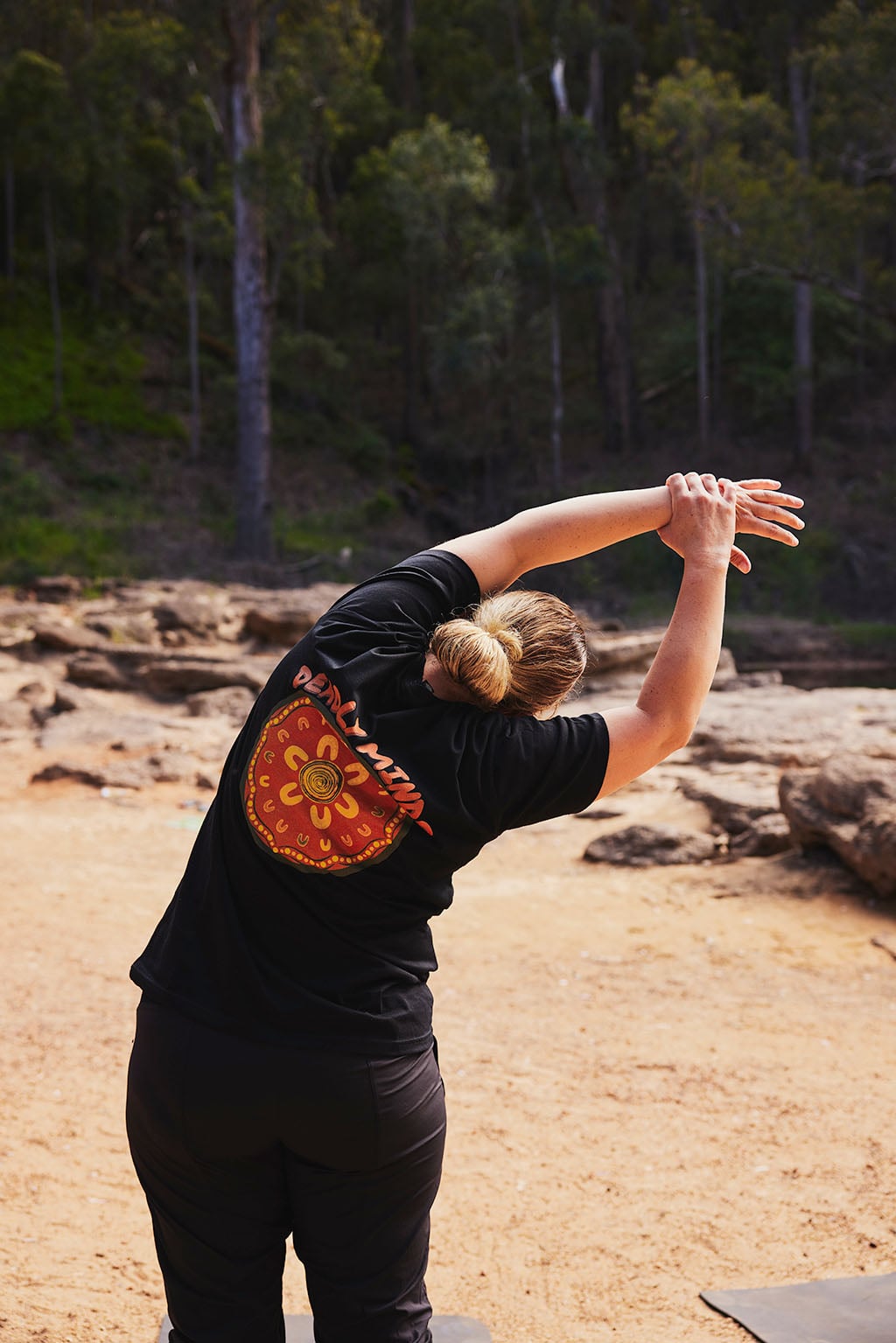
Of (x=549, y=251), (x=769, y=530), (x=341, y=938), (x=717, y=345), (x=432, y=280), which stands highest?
(x=549, y=251)

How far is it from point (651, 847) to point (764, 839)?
69 centimetres

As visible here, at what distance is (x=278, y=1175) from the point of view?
1769 mm

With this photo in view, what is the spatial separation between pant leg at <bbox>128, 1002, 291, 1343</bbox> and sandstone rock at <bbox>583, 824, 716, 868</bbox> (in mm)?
5986

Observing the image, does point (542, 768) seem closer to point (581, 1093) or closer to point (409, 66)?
point (581, 1093)

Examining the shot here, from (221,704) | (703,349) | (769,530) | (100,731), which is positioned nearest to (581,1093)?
(769,530)

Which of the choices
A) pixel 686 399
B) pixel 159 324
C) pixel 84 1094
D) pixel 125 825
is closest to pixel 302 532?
pixel 159 324

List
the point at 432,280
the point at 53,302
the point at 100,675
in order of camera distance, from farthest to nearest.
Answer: the point at 432,280, the point at 53,302, the point at 100,675

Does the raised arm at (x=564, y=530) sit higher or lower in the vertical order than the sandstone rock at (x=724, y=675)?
higher

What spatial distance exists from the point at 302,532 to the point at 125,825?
635 inches

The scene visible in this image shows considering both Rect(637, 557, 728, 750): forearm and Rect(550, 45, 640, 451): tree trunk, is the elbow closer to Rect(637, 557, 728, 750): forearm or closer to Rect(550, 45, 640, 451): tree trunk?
Rect(637, 557, 728, 750): forearm

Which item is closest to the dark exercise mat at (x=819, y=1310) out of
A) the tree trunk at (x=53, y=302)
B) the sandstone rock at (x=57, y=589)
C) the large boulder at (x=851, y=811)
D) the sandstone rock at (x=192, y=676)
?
the large boulder at (x=851, y=811)

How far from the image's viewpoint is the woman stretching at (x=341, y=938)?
5.57ft

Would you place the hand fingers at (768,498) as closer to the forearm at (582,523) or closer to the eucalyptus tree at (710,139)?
the forearm at (582,523)

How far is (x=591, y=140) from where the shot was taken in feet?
86.1
